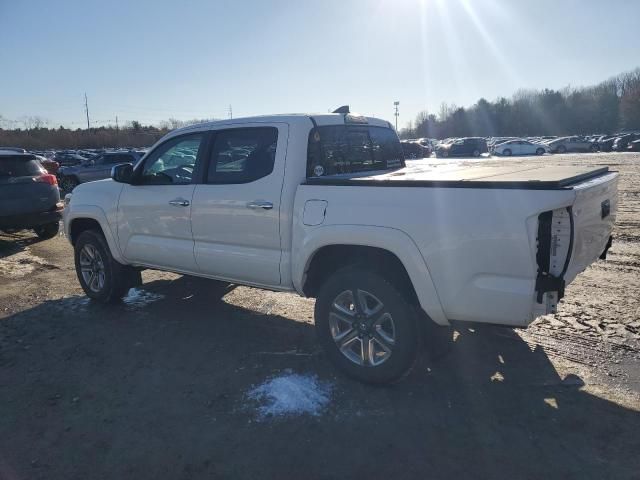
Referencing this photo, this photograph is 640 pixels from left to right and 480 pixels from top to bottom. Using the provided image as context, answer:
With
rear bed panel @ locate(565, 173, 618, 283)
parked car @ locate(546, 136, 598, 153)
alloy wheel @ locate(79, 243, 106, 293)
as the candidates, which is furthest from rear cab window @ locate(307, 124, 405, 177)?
parked car @ locate(546, 136, 598, 153)

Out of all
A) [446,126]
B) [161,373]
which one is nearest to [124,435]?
[161,373]

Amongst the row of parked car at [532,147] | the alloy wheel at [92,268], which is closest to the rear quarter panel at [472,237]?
the alloy wheel at [92,268]

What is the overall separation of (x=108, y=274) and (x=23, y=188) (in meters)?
4.77

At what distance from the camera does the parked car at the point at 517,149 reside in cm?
4538

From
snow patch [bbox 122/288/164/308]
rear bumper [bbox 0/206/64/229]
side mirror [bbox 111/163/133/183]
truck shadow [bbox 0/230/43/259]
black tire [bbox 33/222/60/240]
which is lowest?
snow patch [bbox 122/288/164/308]

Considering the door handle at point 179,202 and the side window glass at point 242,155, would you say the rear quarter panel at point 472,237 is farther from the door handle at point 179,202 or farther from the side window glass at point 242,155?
the door handle at point 179,202

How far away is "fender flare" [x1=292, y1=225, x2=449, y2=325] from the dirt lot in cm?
77

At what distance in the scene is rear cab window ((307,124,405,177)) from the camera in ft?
13.8

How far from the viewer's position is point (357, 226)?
139 inches

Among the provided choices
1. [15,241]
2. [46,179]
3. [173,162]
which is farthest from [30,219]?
[173,162]

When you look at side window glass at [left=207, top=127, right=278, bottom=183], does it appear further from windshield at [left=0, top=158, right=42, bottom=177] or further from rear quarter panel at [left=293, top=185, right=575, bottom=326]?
windshield at [left=0, top=158, right=42, bottom=177]

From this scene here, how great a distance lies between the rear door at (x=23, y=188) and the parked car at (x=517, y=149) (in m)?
42.1

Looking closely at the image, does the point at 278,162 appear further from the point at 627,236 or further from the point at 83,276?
the point at 627,236

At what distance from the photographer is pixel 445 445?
3.04 m
